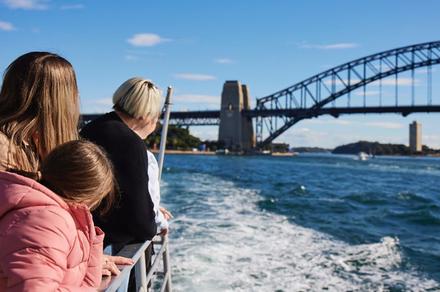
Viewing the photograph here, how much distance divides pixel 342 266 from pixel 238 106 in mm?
70574

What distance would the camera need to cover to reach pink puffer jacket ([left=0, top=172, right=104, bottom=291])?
1174mm

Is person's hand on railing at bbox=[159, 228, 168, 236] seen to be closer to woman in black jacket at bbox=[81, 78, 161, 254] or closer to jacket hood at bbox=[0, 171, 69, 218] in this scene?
woman in black jacket at bbox=[81, 78, 161, 254]

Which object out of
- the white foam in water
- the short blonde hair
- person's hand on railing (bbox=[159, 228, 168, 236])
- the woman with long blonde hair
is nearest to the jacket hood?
the woman with long blonde hair

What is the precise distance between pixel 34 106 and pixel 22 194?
1.25ft

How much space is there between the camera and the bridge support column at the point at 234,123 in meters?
76.8

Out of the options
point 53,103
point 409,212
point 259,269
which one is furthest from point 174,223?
point 53,103

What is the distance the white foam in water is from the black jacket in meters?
2.99

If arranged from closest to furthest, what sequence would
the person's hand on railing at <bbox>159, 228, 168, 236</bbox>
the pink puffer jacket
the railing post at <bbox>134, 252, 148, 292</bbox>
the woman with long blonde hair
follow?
the pink puffer jacket < the woman with long blonde hair < the railing post at <bbox>134, 252, 148, 292</bbox> < the person's hand on railing at <bbox>159, 228, 168, 236</bbox>

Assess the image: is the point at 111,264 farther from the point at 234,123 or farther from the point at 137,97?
the point at 234,123

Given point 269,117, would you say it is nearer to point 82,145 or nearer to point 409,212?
point 409,212

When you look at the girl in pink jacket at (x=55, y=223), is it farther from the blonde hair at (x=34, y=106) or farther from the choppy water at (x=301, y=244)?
the choppy water at (x=301, y=244)

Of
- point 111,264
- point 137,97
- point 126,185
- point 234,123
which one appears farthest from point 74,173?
point 234,123

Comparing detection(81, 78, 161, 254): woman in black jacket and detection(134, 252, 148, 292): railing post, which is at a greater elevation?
detection(81, 78, 161, 254): woman in black jacket

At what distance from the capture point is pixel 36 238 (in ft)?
3.88
